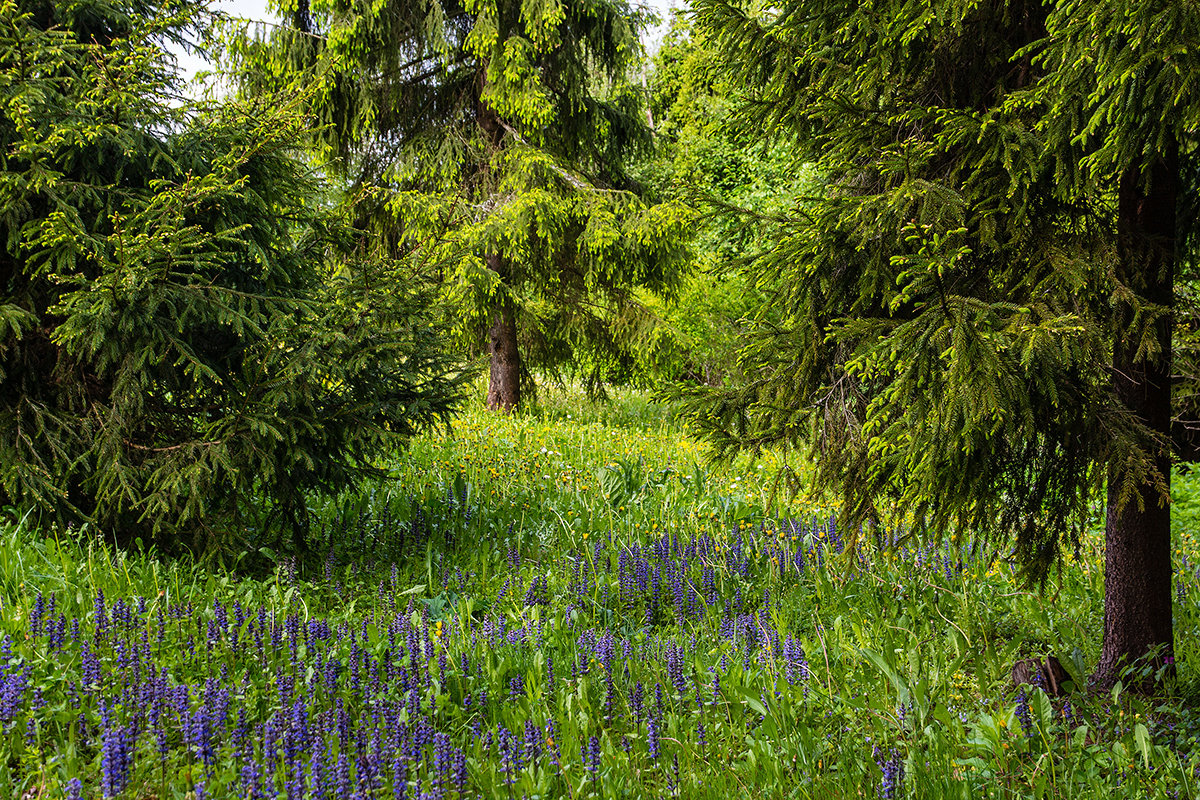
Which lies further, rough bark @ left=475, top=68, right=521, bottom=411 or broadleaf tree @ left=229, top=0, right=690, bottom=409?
rough bark @ left=475, top=68, right=521, bottom=411

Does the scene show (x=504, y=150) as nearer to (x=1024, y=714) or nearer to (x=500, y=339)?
(x=500, y=339)

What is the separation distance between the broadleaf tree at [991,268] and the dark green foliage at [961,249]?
1 centimetres

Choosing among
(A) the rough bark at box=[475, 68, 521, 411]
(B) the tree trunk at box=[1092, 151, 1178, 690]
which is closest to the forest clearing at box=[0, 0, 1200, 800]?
(B) the tree trunk at box=[1092, 151, 1178, 690]

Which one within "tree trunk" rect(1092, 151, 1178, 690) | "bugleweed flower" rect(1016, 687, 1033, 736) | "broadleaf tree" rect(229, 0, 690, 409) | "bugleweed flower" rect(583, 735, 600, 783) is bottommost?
"bugleweed flower" rect(1016, 687, 1033, 736)

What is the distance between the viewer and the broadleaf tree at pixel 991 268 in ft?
8.24

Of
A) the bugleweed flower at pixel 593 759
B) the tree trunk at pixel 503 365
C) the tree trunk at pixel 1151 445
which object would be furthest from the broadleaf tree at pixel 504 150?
the bugleweed flower at pixel 593 759

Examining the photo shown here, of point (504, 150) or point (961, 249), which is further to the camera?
point (504, 150)

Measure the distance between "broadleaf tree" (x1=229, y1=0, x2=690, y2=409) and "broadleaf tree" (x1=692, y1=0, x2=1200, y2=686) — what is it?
6004mm

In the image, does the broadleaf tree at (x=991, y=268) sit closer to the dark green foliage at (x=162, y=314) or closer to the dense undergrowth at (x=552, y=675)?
the dense undergrowth at (x=552, y=675)

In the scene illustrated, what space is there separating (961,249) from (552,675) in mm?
2074

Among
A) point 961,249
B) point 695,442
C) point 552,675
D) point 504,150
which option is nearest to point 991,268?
point 961,249

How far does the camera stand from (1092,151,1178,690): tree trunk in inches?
117

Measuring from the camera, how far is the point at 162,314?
4.06 metres

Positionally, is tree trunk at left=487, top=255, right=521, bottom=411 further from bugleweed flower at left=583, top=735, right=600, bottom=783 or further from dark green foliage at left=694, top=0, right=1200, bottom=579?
bugleweed flower at left=583, top=735, right=600, bottom=783
